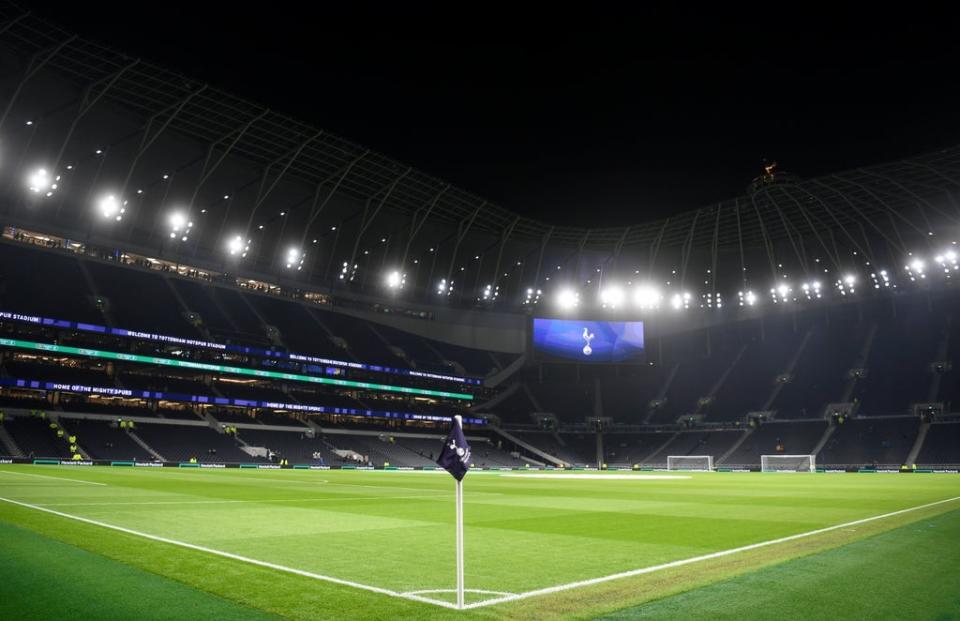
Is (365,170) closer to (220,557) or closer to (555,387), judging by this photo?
(555,387)

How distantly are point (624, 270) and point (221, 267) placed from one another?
56.2 meters

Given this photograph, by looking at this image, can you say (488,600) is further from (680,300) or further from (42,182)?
(680,300)

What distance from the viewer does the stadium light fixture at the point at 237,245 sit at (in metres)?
73.2

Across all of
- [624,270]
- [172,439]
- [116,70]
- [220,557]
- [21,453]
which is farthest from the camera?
[624,270]

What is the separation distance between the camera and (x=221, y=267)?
74.9 metres

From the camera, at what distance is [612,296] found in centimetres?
8812

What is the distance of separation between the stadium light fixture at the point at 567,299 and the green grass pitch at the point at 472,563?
74084mm

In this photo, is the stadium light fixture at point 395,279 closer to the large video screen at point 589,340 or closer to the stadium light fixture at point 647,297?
the large video screen at point 589,340

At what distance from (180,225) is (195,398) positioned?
66.5 ft

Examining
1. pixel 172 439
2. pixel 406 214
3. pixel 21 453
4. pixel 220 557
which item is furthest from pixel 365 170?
pixel 220 557

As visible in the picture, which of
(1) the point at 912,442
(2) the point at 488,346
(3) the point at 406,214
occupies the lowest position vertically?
(1) the point at 912,442

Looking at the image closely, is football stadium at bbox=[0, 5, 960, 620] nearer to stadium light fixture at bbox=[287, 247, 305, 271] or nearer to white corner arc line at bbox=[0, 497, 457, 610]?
white corner arc line at bbox=[0, 497, 457, 610]

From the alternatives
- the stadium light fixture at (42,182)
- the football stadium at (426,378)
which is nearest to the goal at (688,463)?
the football stadium at (426,378)

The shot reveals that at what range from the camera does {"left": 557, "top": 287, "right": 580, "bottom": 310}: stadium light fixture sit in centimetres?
9038
